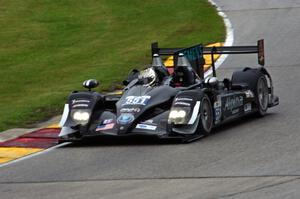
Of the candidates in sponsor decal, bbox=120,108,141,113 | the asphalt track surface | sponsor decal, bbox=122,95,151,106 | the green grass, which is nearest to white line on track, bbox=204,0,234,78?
the green grass

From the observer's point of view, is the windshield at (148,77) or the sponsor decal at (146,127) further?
the windshield at (148,77)

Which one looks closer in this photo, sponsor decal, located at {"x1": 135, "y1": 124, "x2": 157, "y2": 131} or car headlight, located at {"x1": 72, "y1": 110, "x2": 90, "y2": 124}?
sponsor decal, located at {"x1": 135, "y1": 124, "x2": 157, "y2": 131}

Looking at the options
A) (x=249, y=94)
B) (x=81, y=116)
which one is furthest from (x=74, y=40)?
(x=81, y=116)

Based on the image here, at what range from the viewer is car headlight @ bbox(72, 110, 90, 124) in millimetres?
12477

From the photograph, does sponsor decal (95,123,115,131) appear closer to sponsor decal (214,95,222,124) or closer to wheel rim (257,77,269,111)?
sponsor decal (214,95,222,124)

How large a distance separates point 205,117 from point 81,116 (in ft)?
5.71

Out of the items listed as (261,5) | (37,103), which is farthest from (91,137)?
(261,5)

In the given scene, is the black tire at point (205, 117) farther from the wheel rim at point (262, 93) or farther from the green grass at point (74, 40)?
the green grass at point (74, 40)

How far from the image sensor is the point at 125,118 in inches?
476

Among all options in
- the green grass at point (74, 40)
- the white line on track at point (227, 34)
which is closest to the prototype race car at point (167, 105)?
the green grass at point (74, 40)

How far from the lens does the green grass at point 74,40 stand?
1750 centimetres

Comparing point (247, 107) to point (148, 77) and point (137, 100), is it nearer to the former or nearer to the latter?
Answer: point (148, 77)

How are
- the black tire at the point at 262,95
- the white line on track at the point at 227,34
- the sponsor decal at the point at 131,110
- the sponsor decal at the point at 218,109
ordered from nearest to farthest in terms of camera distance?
the sponsor decal at the point at 131,110 < the sponsor decal at the point at 218,109 < the black tire at the point at 262,95 < the white line on track at the point at 227,34

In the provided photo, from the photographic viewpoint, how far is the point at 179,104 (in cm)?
1210
